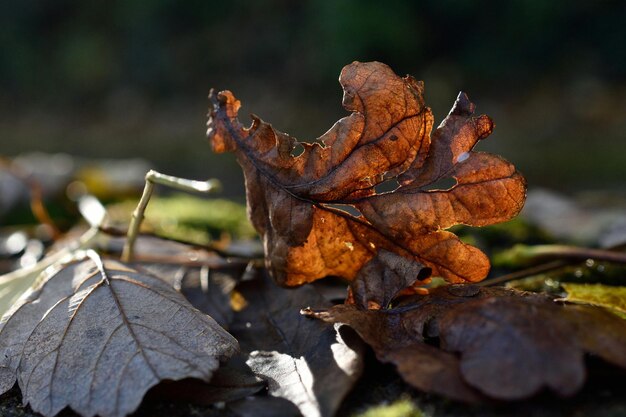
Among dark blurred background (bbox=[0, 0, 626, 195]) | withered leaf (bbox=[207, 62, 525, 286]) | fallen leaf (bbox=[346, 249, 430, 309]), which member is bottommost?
fallen leaf (bbox=[346, 249, 430, 309])

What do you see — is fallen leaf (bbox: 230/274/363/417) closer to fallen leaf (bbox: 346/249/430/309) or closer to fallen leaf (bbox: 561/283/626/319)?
fallen leaf (bbox: 346/249/430/309)

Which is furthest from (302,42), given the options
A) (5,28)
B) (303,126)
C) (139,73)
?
(5,28)

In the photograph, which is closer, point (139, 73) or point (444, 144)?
point (444, 144)

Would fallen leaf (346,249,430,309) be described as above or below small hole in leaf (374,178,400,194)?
below

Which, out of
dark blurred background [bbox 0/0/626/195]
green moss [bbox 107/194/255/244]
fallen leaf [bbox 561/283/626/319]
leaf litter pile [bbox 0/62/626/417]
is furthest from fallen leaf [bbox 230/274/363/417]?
dark blurred background [bbox 0/0/626/195]

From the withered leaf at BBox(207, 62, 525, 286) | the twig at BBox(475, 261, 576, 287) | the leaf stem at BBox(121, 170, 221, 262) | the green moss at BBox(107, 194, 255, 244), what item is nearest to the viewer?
the withered leaf at BBox(207, 62, 525, 286)

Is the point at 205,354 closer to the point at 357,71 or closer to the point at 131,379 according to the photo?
the point at 131,379
